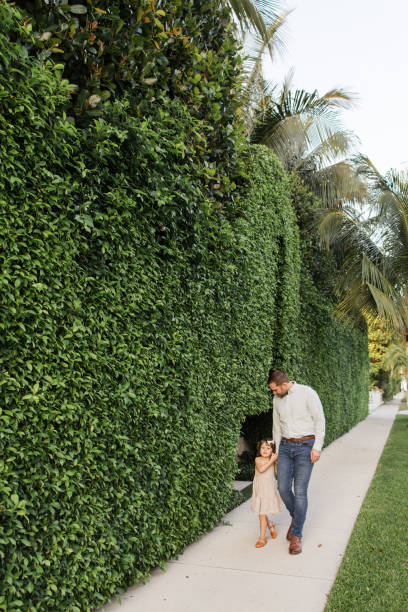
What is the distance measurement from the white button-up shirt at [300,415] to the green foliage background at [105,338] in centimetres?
82

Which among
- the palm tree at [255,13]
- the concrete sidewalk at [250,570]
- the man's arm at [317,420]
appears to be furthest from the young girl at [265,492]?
the palm tree at [255,13]

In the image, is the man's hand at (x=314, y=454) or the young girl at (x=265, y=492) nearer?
the man's hand at (x=314, y=454)

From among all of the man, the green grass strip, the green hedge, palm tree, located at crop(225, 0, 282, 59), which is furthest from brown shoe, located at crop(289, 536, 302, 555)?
palm tree, located at crop(225, 0, 282, 59)

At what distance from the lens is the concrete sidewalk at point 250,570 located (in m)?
4.49

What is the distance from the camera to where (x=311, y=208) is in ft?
39.6

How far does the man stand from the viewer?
234 inches

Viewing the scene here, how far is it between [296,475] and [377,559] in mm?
1148

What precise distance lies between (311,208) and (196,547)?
A: 825cm

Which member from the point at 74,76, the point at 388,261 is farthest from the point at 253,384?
the point at 388,261

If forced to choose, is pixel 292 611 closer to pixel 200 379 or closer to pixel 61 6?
pixel 200 379

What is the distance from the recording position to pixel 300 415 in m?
6.09

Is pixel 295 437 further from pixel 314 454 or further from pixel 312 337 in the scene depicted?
pixel 312 337

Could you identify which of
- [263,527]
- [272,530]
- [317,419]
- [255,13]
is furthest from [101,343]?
[255,13]

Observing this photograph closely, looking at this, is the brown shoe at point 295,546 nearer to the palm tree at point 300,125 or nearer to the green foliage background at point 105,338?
the green foliage background at point 105,338
